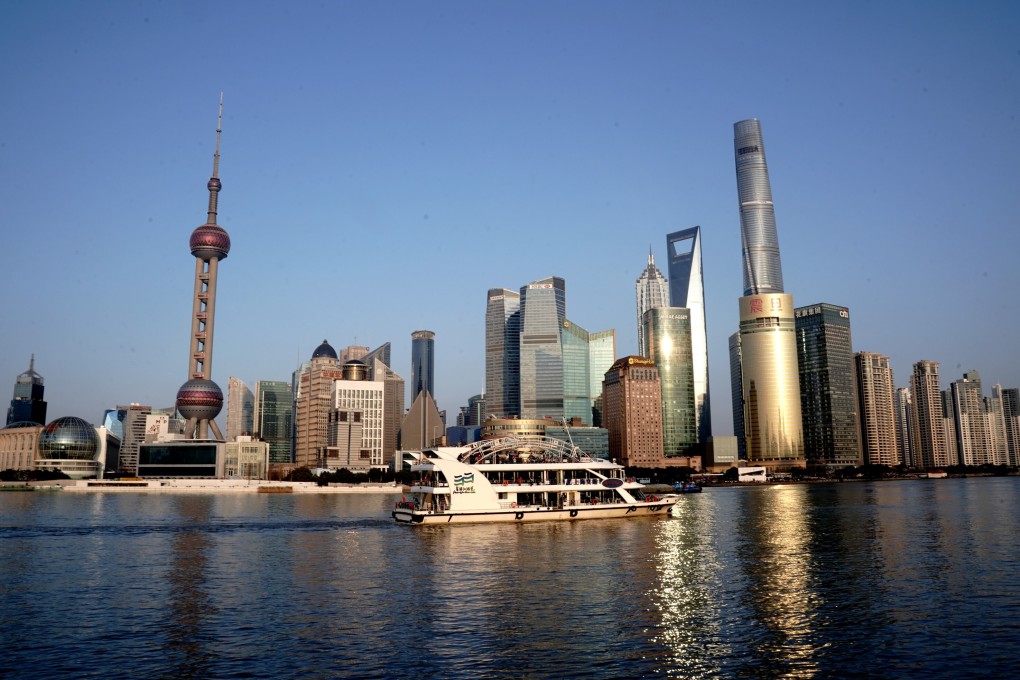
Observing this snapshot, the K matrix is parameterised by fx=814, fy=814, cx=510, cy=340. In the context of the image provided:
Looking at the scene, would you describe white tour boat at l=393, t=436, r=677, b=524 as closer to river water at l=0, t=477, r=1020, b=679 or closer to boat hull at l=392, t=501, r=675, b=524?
boat hull at l=392, t=501, r=675, b=524

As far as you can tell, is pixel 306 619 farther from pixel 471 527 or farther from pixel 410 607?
pixel 471 527

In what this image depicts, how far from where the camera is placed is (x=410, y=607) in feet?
150

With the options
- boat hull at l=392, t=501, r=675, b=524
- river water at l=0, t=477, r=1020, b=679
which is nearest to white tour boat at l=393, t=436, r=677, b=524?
boat hull at l=392, t=501, r=675, b=524

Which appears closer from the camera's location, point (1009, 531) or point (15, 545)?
point (15, 545)

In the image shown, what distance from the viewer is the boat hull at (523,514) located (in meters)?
90.3

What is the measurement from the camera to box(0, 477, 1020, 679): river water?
34.2 meters

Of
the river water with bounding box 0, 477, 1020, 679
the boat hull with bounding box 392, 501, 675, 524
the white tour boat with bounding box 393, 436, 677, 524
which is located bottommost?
the river water with bounding box 0, 477, 1020, 679

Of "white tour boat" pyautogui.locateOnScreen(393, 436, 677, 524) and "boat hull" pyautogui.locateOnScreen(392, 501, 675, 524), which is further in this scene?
"white tour boat" pyautogui.locateOnScreen(393, 436, 677, 524)

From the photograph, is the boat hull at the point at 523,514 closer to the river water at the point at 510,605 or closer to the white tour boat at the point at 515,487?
the white tour boat at the point at 515,487

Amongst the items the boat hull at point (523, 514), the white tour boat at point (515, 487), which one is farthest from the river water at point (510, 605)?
the white tour boat at point (515, 487)

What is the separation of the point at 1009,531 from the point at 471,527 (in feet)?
188

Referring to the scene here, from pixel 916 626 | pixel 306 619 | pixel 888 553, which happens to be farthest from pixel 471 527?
pixel 916 626

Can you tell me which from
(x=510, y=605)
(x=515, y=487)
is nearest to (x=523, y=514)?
(x=515, y=487)

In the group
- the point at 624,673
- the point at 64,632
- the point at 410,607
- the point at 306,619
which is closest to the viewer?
the point at 624,673
